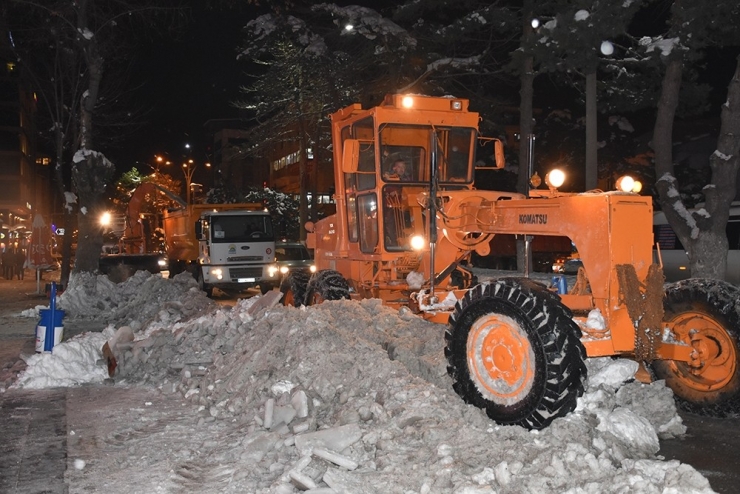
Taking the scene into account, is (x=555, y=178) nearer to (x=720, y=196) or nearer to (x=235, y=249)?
(x=720, y=196)

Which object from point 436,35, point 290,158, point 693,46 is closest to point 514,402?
point 693,46

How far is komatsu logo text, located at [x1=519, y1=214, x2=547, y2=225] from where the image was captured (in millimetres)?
7000

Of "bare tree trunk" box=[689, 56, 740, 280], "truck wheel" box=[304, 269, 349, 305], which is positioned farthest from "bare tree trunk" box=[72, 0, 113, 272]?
"bare tree trunk" box=[689, 56, 740, 280]

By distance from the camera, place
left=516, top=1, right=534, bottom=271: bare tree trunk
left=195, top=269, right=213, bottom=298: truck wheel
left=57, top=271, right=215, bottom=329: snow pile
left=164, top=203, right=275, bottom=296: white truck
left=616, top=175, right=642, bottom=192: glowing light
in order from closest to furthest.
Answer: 1. left=616, top=175, right=642, bottom=192: glowing light
2. left=57, top=271, right=215, bottom=329: snow pile
3. left=516, top=1, right=534, bottom=271: bare tree trunk
4. left=164, top=203, right=275, bottom=296: white truck
5. left=195, top=269, right=213, bottom=298: truck wheel

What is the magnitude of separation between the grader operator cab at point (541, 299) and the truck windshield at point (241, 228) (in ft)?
41.0

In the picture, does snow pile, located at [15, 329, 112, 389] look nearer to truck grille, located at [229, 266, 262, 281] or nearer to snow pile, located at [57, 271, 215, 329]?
snow pile, located at [57, 271, 215, 329]

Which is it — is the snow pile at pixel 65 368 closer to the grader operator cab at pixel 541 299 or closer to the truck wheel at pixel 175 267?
the grader operator cab at pixel 541 299

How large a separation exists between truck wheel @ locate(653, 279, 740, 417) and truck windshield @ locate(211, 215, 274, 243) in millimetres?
16355

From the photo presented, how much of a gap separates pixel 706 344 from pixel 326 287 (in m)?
5.36

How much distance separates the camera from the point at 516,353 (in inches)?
243

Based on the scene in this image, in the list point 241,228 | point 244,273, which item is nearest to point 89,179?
point 241,228

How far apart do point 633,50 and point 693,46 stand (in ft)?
7.80

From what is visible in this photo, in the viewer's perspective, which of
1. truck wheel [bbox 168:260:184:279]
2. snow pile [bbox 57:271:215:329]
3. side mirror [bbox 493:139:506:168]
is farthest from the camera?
truck wheel [bbox 168:260:184:279]

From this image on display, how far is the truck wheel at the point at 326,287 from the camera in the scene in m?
10.8
